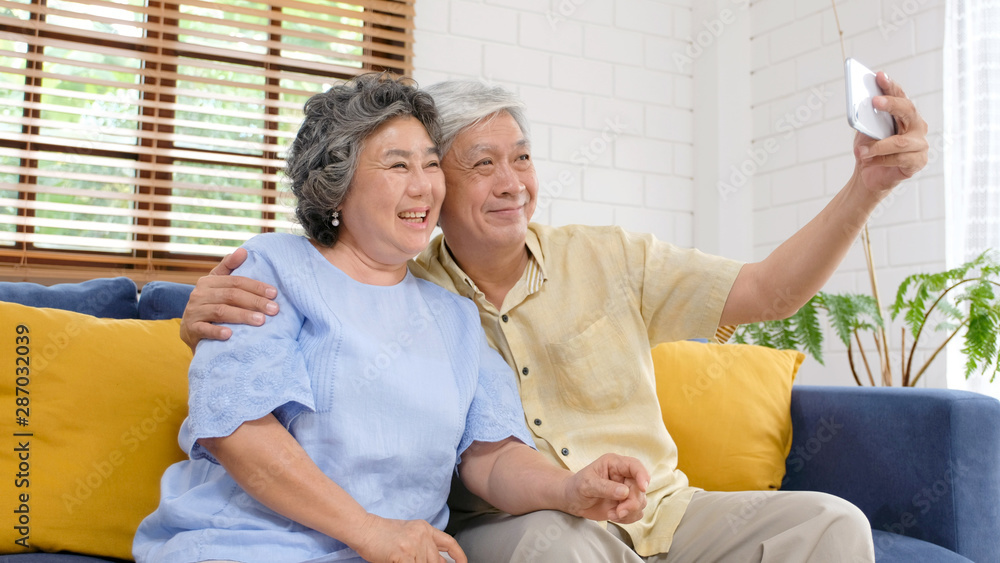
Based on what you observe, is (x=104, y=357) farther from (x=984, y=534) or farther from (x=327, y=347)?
(x=984, y=534)

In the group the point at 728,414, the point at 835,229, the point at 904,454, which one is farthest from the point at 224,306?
the point at 904,454

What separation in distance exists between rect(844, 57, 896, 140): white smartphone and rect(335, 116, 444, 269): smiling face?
68cm

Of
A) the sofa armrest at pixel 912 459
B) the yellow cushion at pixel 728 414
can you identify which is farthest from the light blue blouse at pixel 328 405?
the sofa armrest at pixel 912 459

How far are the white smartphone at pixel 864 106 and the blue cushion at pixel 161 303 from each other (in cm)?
133

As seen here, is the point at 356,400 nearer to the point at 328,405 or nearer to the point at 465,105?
the point at 328,405

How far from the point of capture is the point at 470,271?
1.64 m

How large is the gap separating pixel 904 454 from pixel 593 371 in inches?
29.7

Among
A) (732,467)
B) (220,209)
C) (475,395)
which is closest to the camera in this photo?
(475,395)

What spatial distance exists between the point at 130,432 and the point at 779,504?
113 centimetres

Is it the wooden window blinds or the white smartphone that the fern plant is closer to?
the white smartphone

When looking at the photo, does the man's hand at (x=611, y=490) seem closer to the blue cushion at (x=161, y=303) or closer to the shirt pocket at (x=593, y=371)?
the shirt pocket at (x=593, y=371)

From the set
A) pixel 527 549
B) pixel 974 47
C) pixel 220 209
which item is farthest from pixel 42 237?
pixel 974 47

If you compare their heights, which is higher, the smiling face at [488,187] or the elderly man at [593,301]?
the smiling face at [488,187]

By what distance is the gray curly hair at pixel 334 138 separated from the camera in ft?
4.56
